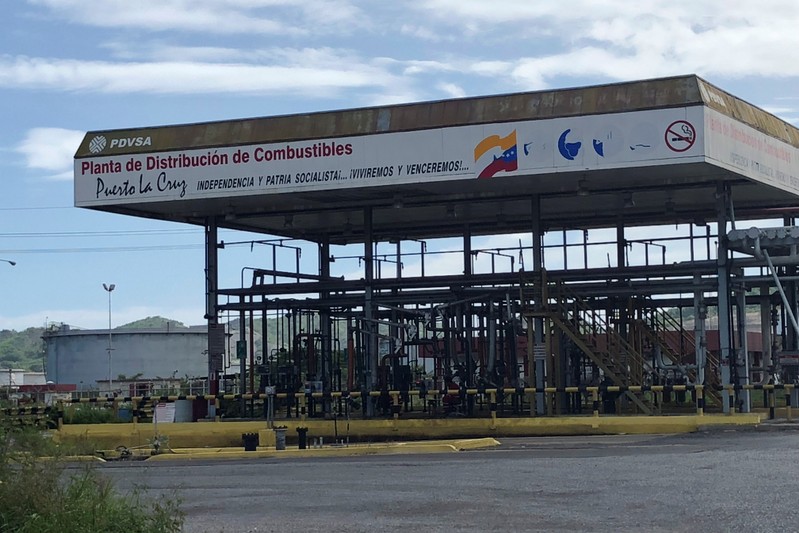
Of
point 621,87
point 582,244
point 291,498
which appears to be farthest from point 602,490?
point 582,244

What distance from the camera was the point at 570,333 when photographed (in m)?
32.5

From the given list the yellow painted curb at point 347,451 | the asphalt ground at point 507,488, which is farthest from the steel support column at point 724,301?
the yellow painted curb at point 347,451

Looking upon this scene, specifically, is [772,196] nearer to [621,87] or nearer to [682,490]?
[621,87]

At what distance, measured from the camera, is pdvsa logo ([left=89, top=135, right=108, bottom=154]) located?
35.6m

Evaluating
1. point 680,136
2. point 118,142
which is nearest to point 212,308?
point 118,142

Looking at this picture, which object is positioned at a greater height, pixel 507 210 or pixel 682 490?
pixel 507 210

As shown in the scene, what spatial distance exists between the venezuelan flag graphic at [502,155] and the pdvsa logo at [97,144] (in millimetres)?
11355

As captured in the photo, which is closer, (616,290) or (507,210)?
(616,290)

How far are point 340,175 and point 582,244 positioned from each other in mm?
8469

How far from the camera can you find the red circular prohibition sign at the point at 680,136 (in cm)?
2914

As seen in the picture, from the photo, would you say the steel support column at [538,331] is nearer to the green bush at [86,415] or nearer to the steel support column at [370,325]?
the steel support column at [370,325]

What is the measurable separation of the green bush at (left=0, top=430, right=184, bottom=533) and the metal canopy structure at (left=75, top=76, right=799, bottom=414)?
2006 cm

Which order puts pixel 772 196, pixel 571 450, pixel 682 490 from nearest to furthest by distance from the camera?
pixel 682 490, pixel 571 450, pixel 772 196

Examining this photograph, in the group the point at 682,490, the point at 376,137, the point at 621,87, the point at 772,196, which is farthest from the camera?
the point at 772,196
